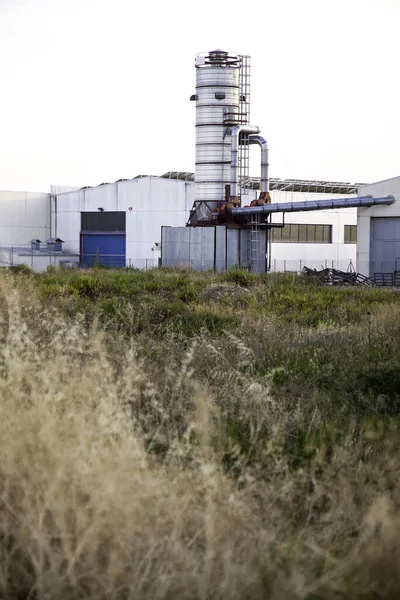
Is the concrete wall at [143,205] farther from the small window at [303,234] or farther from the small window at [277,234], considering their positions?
the small window at [303,234]

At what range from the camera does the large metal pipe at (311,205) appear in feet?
120

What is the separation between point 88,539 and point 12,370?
107 inches

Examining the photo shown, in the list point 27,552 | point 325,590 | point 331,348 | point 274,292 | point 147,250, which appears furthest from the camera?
point 147,250

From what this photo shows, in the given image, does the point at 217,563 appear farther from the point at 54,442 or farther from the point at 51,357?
the point at 51,357

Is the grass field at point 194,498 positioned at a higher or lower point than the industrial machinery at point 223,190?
lower

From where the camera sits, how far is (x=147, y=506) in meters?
4.74

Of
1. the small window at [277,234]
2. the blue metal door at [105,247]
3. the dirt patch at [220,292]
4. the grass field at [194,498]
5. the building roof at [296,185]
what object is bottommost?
the grass field at [194,498]

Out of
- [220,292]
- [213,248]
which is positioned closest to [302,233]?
[213,248]

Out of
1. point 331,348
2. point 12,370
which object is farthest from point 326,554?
point 331,348

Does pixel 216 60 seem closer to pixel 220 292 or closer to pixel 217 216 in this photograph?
pixel 217 216

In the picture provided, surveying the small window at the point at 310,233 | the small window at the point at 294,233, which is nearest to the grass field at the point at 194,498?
the small window at the point at 294,233

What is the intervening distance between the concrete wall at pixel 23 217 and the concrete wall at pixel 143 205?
13.1ft

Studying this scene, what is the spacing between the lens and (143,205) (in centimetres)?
5156

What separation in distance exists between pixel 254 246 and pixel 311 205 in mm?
3218
